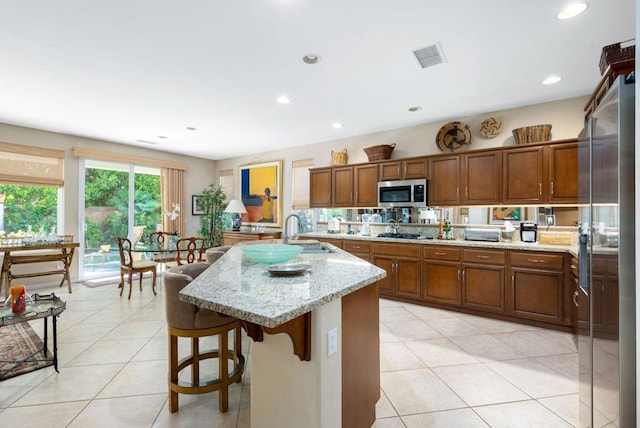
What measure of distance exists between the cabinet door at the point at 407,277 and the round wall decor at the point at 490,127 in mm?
1985

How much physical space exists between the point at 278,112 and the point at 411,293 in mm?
3132

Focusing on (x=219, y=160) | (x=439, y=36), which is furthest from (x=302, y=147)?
(x=439, y=36)

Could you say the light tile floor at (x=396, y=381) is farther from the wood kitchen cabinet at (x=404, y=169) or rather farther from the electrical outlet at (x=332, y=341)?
the wood kitchen cabinet at (x=404, y=169)

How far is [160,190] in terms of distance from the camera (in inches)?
259

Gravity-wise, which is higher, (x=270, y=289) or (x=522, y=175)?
(x=522, y=175)

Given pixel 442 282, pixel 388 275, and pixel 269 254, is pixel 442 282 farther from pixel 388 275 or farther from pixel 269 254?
pixel 269 254

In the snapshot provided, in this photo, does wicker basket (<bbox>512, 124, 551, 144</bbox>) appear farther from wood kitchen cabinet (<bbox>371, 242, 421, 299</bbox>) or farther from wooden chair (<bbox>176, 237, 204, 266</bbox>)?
wooden chair (<bbox>176, 237, 204, 266</bbox>)

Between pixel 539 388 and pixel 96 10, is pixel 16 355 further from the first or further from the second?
pixel 539 388

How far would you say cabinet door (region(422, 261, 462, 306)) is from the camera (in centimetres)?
380

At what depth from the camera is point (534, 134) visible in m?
3.63

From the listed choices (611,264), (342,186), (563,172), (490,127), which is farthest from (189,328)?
(490,127)

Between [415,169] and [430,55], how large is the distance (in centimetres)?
193

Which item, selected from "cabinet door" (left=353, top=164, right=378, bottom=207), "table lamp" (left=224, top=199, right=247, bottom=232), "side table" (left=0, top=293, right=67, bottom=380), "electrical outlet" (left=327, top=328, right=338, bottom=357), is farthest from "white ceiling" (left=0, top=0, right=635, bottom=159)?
"table lamp" (left=224, top=199, right=247, bottom=232)

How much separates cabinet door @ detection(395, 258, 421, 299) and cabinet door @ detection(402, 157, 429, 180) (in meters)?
Answer: 1.23
